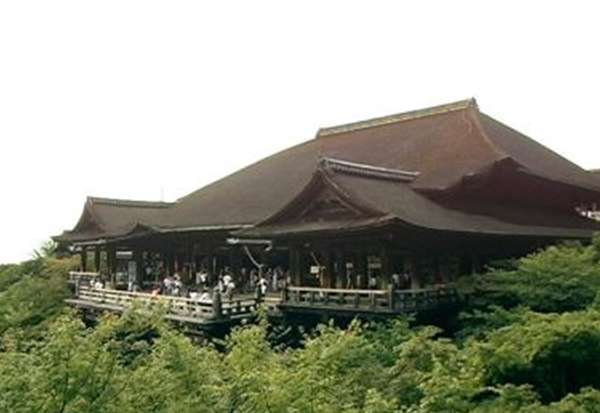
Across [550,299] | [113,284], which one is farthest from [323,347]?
[113,284]

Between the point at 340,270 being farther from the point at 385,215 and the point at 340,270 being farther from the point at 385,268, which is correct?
the point at 385,215

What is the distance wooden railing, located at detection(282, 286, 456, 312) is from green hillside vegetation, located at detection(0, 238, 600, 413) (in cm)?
67

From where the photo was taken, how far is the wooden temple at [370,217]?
Result: 20641mm

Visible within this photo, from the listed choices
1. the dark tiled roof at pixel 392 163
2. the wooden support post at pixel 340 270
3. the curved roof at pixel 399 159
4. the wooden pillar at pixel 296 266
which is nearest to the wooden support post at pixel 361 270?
the wooden support post at pixel 340 270

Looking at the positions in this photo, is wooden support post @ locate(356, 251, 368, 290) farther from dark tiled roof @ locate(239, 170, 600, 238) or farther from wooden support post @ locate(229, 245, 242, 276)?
wooden support post @ locate(229, 245, 242, 276)

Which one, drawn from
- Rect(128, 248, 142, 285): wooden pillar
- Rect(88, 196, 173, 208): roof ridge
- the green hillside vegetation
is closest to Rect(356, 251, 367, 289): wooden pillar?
the green hillside vegetation

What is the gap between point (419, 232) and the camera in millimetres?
19828

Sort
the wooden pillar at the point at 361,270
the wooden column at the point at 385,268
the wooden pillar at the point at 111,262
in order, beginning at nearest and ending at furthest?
1. the wooden column at the point at 385,268
2. the wooden pillar at the point at 361,270
3. the wooden pillar at the point at 111,262

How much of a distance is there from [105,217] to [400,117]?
15998 millimetres

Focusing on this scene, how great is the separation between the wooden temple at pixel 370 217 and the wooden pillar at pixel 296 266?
55mm

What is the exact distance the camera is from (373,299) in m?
18.8

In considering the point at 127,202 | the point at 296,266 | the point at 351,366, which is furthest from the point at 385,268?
the point at 127,202

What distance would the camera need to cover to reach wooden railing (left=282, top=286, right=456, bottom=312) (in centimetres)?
1862

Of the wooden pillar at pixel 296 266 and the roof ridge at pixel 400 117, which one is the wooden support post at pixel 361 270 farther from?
the roof ridge at pixel 400 117
